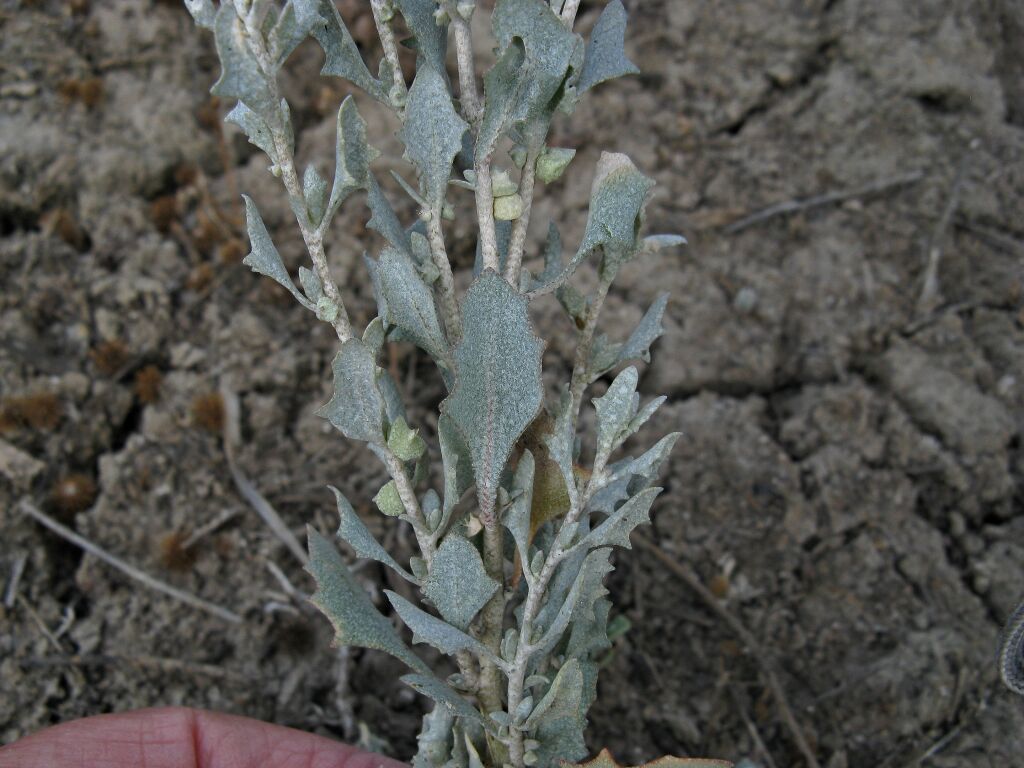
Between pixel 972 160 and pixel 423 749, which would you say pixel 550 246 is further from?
pixel 972 160

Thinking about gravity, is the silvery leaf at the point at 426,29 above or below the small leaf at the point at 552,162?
above

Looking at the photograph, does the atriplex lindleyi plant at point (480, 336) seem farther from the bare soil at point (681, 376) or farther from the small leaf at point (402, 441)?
the bare soil at point (681, 376)

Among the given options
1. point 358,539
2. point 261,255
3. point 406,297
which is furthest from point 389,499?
point 261,255

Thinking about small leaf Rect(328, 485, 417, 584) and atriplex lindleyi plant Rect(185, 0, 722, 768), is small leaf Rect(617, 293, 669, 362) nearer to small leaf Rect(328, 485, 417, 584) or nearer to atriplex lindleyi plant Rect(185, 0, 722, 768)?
atriplex lindleyi plant Rect(185, 0, 722, 768)

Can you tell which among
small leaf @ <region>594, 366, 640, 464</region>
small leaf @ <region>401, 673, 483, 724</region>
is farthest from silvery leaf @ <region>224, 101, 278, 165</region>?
small leaf @ <region>401, 673, 483, 724</region>

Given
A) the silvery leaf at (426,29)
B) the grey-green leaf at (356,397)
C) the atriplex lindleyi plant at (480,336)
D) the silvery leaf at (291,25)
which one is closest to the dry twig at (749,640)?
the atriplex lindleyi plant at (480,336)
